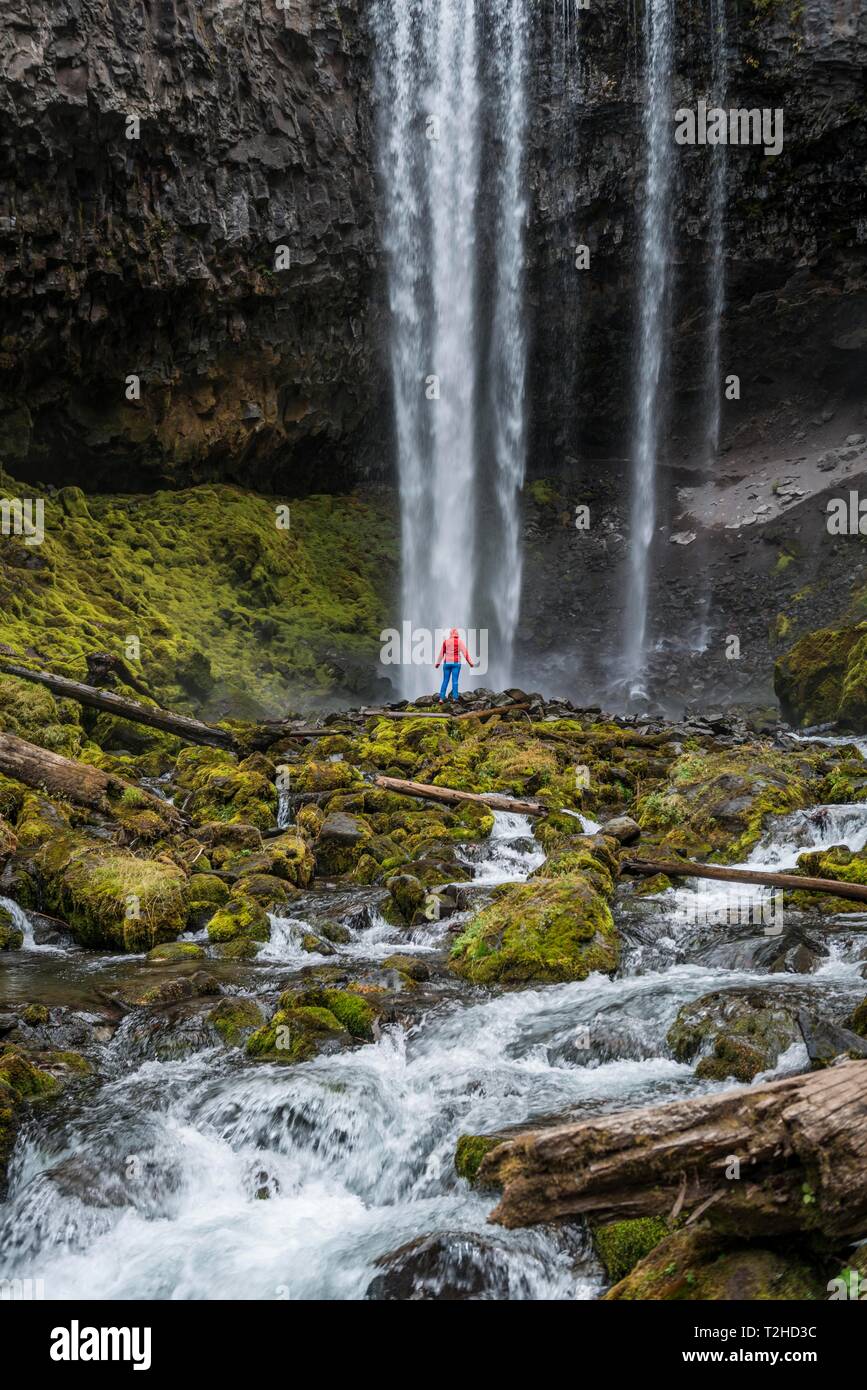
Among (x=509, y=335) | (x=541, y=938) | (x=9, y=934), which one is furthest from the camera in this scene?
(x=509, y=335)

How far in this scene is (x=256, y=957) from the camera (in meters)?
7.89

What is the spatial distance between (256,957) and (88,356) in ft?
66.9

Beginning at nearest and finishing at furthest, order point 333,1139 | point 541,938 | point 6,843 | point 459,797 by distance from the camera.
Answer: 1. point 333,1139
2. point 541,938
3. point 6,843
4. point 459,797

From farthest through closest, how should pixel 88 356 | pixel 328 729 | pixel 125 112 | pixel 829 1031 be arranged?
pixel 88 356 → pixel 125 112 → pixel 328 729 → pixel 829 1031

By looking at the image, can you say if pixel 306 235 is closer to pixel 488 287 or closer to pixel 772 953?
pixel 488 287

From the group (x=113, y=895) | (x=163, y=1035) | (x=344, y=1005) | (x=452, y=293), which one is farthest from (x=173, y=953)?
(x=452, y=293)

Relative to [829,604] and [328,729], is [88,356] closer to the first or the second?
[328,729]

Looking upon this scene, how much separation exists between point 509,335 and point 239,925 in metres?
26.6

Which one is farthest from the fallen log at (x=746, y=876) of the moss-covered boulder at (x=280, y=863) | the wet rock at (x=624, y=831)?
the moss-covered boulder at (x=280, y=863)

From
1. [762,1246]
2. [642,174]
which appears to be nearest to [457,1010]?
[762,1246]

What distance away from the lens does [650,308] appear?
31.8 meters

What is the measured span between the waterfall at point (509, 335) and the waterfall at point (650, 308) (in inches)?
140

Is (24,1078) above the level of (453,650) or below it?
below

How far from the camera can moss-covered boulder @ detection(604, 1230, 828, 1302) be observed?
11.4 ft
